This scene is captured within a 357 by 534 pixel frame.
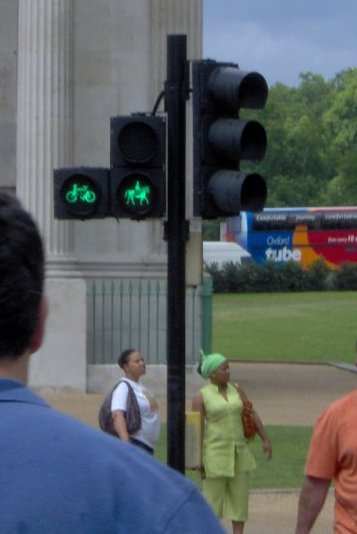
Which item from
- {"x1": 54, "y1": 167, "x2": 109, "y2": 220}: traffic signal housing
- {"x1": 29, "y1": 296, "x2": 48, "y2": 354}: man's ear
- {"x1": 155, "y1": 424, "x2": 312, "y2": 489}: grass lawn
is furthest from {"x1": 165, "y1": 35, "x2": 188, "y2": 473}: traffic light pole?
{"x1": 29, "y1": 296, "x2": 48, "y2": 354}: man's ear

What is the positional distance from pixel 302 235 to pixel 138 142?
72939 millimetres

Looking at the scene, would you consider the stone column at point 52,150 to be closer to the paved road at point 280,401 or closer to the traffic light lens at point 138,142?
the paved road at point 280,401

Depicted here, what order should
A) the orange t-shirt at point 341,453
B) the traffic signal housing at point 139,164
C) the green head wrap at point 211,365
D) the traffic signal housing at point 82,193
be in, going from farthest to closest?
the green head wrap at point 211,365
the traffic signal housing at point 82,193
the traffic signal housing at point 139,164
the orange t-shirt at point 341,453

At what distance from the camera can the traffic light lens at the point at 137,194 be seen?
9266 millimetres

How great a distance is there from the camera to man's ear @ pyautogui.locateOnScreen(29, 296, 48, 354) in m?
2.61

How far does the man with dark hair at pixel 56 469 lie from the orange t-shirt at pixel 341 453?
14.4 feet

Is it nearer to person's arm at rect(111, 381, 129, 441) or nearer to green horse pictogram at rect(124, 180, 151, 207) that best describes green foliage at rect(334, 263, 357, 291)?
person's arm at rect(111, 381, 129, 441)

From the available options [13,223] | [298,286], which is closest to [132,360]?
[13,223]

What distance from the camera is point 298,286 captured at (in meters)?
68.9

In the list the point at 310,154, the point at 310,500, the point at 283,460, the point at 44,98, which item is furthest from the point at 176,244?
the point at 310,154

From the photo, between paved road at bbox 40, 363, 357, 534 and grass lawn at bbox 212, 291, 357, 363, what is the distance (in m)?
3.37

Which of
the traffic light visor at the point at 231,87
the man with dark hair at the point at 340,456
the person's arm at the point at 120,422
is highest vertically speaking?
the traffic light visor at the point at 231,87

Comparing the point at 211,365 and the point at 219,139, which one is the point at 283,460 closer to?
the point at 211,365

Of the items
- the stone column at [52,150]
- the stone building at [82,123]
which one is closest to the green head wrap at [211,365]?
the stone building at [82,123]
